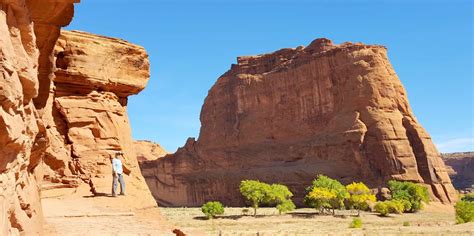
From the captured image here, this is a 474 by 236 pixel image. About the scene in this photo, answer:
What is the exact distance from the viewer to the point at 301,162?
7250cm

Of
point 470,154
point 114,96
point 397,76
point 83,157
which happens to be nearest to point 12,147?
point 83,157

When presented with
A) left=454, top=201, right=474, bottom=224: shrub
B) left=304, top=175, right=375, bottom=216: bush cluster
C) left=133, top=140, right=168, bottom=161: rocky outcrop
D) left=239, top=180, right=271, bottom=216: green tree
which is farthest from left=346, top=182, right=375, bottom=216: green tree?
left=133, top=140, right=168, bottom=161: rocky outcrop

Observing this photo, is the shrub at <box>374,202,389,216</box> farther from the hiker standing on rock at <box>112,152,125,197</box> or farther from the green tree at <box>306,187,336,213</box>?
the hiker standing on rock at <box>112,152,125,197</box>

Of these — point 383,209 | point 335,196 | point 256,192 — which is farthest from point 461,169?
point 256,192

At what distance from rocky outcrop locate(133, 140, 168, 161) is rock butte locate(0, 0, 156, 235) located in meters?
83.8

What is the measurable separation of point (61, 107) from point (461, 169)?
400ft

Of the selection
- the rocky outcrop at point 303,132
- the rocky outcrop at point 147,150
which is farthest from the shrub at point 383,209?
the rocky outcrop at point 147,150

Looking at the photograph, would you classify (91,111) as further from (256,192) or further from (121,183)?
(256,192)

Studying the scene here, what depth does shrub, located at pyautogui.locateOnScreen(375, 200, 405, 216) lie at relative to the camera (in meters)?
48.4

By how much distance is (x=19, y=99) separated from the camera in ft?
19.4

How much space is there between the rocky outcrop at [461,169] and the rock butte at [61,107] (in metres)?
99.8

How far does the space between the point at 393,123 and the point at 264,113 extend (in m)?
22.4

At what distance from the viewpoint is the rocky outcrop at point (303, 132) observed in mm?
65750

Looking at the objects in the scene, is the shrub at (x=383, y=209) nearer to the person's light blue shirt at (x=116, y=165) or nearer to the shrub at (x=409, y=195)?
the shrub at (x=409, y=195)
